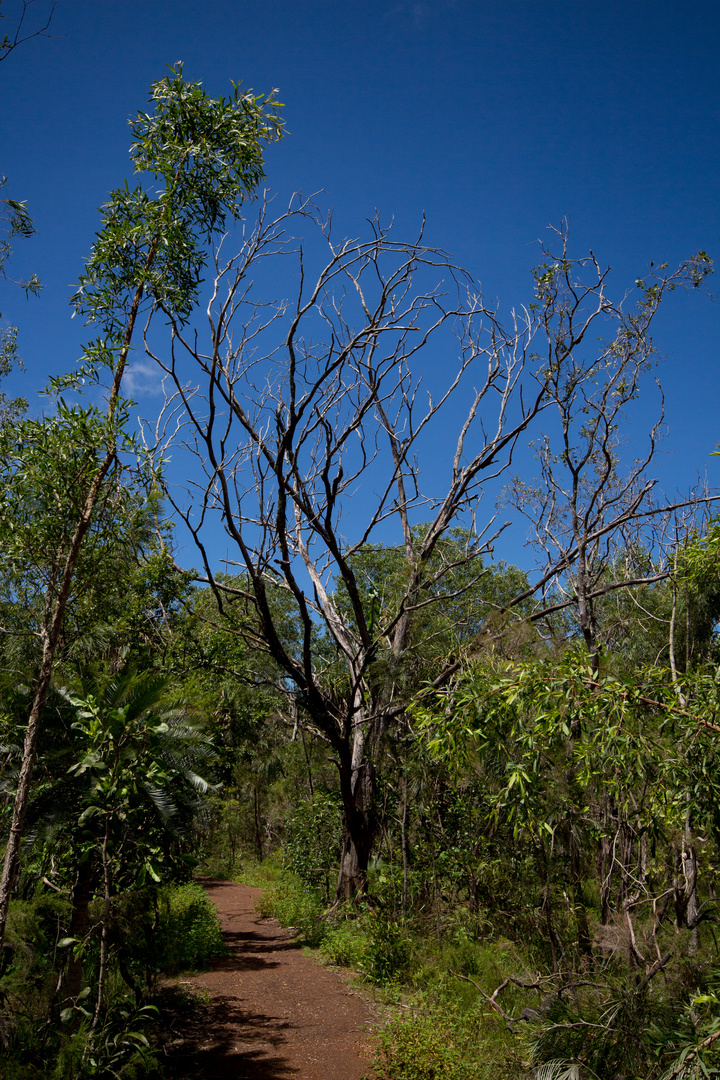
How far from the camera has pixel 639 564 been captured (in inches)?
455

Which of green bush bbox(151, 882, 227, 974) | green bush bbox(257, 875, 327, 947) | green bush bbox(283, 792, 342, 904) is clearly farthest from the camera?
green bush bbox(283, 792, 342, 904)

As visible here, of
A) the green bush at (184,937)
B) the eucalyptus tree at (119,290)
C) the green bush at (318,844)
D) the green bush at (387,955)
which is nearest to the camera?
the eucalyptus tree at (119,290)

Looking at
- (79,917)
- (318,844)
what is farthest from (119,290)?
(318,844)

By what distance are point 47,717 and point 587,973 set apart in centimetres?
561

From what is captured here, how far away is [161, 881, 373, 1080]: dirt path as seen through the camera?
242 inches

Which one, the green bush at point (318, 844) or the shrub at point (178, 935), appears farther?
the green bush at point (318, 844)

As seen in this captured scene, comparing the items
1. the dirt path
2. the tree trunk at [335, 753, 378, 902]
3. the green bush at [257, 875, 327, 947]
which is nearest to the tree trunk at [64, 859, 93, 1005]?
the dirt path

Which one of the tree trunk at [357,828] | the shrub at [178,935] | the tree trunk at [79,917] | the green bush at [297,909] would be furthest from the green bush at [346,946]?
the tree trunk at [79,917]

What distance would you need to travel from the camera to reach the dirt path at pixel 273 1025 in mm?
6141

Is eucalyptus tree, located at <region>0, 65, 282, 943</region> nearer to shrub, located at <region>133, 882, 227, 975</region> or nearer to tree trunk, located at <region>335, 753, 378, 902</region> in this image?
shrub, located at <region>133, 882, 227, 975</region>

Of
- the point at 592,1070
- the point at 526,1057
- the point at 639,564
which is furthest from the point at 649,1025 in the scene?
the point at 639,564

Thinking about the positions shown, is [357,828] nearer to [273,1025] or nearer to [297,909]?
[297,909]

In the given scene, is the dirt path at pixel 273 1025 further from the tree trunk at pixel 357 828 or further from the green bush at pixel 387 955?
the tree trunk at pixel 357 828

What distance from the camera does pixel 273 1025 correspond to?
7.32 meters
